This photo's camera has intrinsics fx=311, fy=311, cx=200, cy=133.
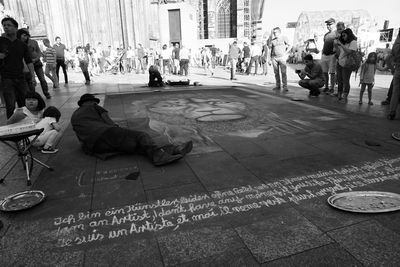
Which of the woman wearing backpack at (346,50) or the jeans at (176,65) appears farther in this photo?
the jeans at (176,65)

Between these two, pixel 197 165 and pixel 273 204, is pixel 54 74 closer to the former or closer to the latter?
pixel 197 165

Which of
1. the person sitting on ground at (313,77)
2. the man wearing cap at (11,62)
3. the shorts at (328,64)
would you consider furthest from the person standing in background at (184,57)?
the man wearing cap at (11,62)

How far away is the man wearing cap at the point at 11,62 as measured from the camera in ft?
17.8

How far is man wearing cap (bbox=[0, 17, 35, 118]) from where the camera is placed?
5.42 meters

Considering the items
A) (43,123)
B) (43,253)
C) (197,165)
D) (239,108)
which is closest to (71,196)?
(43,253)

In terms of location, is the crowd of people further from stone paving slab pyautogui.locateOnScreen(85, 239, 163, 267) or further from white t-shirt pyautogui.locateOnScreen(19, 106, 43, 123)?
stone paving slab pyautogui.locateOnScreen(85, 239, 163, 267)

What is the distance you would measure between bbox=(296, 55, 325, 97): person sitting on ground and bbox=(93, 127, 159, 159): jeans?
265 inches

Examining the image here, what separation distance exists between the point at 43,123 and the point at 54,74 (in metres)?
8.80

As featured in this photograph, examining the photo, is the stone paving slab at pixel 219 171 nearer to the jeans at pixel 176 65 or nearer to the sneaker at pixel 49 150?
the sneaker at pixel 49 150

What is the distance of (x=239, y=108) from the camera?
7750mm

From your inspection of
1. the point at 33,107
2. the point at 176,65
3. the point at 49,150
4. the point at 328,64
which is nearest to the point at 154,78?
the point at 328,64

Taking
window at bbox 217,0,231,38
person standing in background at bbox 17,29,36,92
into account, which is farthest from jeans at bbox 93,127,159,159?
window at bbox 217,0,231,38

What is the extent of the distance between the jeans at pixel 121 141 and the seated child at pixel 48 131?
2.73ft

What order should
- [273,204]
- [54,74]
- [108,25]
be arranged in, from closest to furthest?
[273,204] < [54,74] < [108,25]
